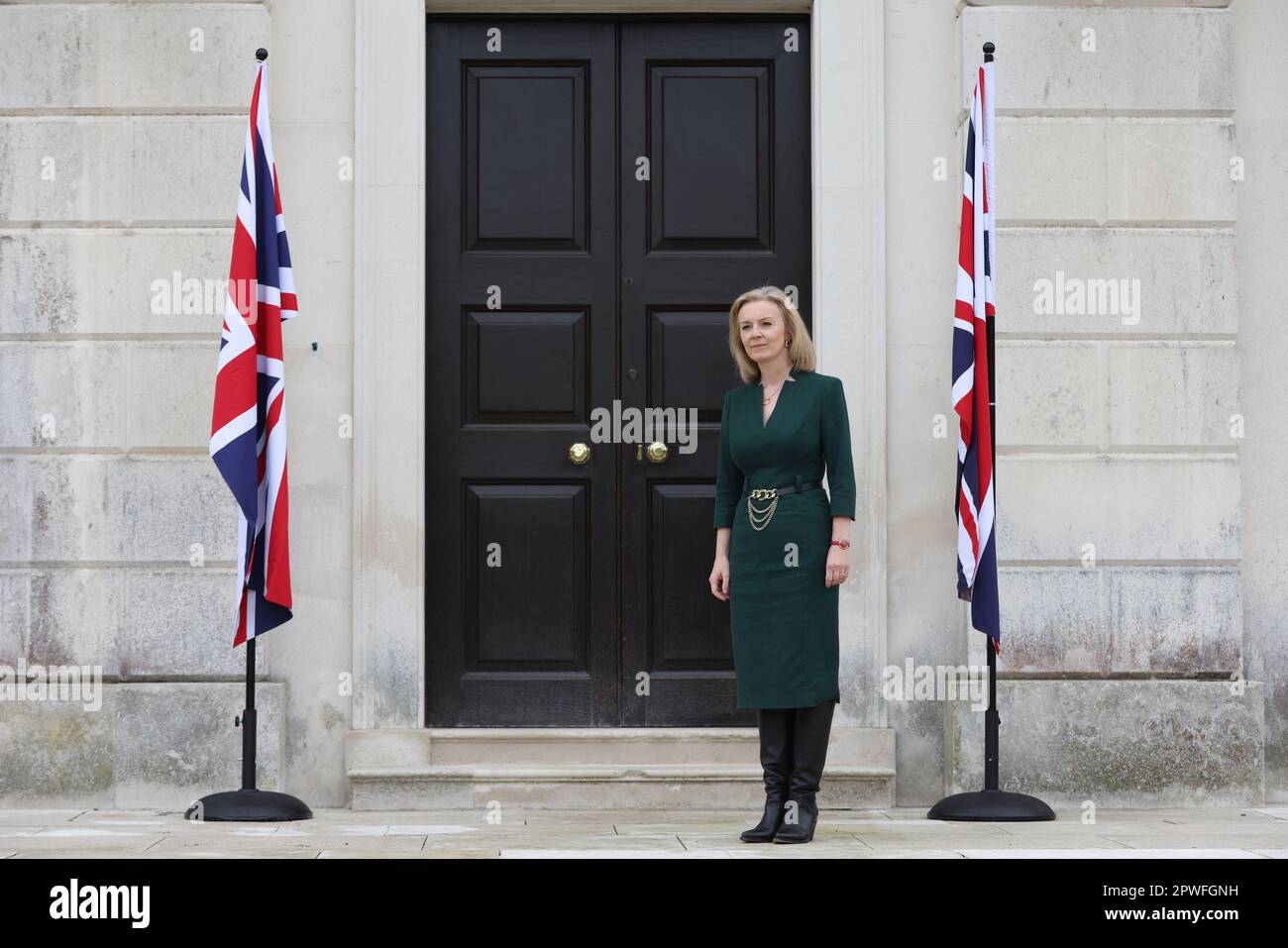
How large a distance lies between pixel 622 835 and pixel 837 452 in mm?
1784

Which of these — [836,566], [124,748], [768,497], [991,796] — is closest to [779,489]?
[768,497]

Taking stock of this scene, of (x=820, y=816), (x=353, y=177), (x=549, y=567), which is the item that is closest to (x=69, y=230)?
(x=353, y=177)

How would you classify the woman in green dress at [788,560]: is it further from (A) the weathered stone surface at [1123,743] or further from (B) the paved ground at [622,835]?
(A) the weathered stone surface at [1123,743]

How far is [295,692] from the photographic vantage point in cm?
809

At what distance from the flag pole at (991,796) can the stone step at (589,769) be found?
516 millimetres

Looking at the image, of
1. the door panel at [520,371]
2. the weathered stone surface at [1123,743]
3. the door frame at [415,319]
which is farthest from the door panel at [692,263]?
the weathered stone surface at [1123,743]

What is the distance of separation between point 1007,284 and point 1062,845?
2815mm

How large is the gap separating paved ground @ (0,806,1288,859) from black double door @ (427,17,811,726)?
0.90m

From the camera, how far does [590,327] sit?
8383mm

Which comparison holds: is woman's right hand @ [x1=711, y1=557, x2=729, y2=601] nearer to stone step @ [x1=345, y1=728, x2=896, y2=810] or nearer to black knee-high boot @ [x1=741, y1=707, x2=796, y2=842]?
black knee-high boot @ [x1=741, y1=707, x2=796, y2=842]

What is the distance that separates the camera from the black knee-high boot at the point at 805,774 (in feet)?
21.4

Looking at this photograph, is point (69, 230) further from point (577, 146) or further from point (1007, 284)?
point (1007, 284)

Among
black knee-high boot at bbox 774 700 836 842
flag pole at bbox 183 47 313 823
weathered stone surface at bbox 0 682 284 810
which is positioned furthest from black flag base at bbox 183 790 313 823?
black knee-high boot at bbox 774 700 836 842

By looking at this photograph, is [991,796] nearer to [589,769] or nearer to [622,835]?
[622,835]
